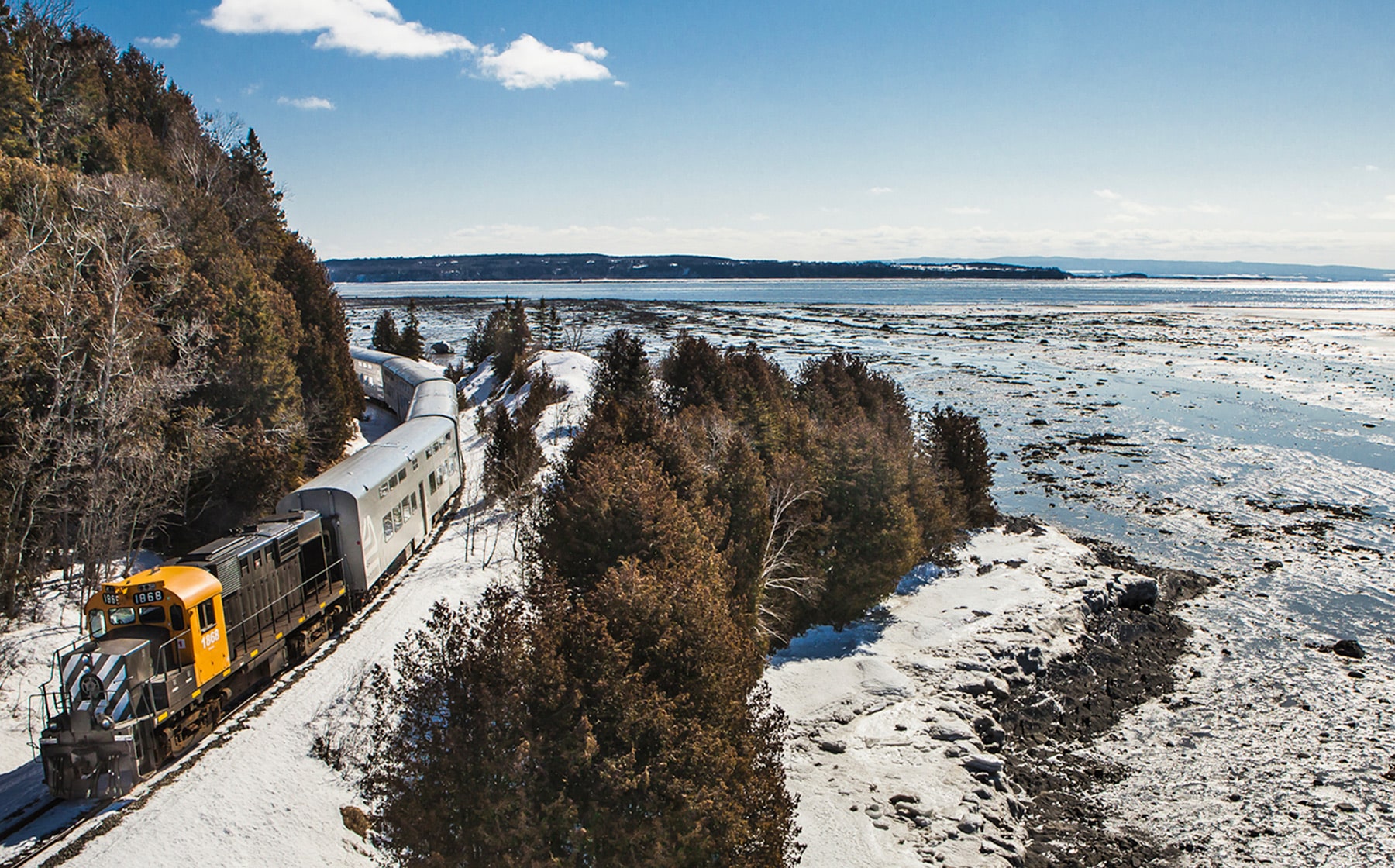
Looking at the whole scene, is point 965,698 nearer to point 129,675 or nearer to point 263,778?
point 263,778

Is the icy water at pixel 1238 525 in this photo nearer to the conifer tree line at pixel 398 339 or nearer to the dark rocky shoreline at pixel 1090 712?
the dark rocky shoreline at pixel 1090 712

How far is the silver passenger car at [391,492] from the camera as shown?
991 inches

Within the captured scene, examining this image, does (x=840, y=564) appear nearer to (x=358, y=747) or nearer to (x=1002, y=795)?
(x=1002, y=795)

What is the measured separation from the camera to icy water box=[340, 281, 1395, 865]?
70.7ft

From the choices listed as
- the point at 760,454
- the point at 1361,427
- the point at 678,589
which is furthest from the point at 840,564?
the point at 1361,427

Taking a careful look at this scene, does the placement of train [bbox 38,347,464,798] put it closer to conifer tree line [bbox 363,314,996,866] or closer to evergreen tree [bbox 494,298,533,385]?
conifer tree line [bbox 363,314,996,866]

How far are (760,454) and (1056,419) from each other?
146 ft

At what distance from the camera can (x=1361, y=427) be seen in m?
60.9

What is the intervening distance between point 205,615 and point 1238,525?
45634mm

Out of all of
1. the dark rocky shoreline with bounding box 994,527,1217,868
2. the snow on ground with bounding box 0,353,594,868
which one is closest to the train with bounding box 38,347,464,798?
the snow on ground with bounding box 0,353,594,868

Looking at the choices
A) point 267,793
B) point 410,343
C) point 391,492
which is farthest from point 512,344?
point 267,793

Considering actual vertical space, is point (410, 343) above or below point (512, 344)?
below

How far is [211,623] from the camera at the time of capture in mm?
18484

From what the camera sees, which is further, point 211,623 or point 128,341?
point 128,341
